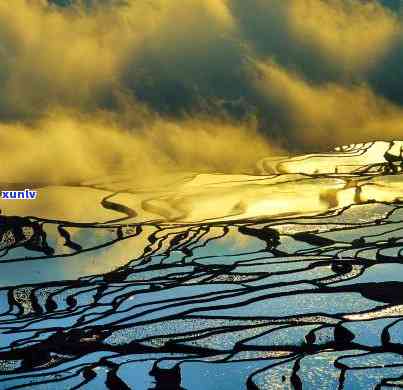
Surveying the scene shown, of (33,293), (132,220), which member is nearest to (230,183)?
(132,220)

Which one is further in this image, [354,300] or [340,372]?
[354,300]

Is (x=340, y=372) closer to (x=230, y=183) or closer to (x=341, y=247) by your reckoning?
(x=341, y=247)

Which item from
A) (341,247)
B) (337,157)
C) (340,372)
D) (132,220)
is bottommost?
(340,372)

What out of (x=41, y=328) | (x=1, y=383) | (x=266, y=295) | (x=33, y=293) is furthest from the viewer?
(x=33, y=293)

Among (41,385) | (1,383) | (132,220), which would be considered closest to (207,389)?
(41,385)

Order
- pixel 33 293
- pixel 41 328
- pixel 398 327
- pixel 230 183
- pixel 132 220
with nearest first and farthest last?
pixel 398 327
pixel 41 328
pixel 33 293
pixel 132 220
pixel 230 183

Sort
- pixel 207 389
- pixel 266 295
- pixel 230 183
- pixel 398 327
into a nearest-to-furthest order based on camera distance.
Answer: pixel 207 389 < pixel 398 327 < pixel 266 295 < pixel 230 183

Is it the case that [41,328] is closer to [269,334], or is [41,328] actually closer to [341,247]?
[269,334]

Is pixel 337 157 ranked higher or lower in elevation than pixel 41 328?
higher

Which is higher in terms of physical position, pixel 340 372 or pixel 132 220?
pixel 132 220
